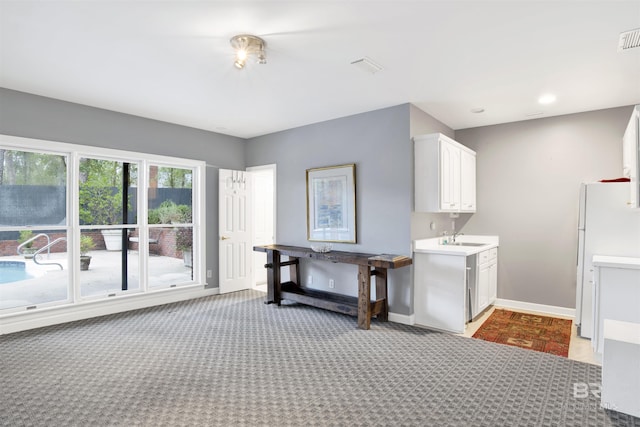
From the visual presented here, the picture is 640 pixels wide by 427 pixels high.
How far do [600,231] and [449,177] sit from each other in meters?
1.57

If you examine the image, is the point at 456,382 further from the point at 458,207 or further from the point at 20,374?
the point at 20,374

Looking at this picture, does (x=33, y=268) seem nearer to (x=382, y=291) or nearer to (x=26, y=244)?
(x=26, y=244)

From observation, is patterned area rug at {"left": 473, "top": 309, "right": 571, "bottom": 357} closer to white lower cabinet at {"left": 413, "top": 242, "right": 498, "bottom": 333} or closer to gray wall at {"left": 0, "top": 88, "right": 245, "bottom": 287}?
white lower cabinet at {"left": 413, "top": 242, "right": 498, "bottom": 333}

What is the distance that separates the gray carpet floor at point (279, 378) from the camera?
7.22 feet

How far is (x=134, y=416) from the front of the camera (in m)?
2.19

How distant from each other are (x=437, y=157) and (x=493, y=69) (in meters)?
1.06

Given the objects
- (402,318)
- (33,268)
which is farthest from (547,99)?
(33,268)

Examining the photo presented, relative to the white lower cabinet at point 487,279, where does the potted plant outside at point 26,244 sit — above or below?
above

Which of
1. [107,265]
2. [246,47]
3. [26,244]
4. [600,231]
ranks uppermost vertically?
[246,47]

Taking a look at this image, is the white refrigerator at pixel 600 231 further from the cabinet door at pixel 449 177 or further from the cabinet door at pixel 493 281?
the cabinet door at pixel 449 177

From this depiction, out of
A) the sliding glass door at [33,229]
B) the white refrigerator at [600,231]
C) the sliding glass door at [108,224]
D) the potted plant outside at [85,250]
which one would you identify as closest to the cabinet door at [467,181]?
the white refrigerator at [600,231]

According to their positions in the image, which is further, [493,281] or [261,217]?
[261,217]

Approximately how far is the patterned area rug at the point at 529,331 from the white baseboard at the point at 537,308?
0.23 meters

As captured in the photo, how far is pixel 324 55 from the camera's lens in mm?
2861
